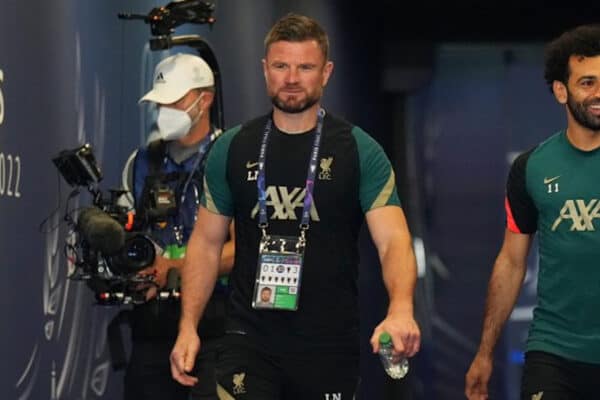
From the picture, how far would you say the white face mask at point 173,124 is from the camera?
5.89m

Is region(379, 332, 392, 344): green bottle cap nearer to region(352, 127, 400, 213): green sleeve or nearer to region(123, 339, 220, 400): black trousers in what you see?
region(352, 127, 400, 213): green sleeve

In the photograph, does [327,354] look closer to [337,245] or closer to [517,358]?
[337,245]

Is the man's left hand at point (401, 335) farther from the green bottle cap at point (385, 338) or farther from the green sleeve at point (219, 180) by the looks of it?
the green sleeve at point (219, 180)

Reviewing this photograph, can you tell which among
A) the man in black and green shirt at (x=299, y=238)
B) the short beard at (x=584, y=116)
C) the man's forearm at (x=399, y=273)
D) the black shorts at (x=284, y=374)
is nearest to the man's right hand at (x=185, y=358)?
the man in black and green shirt at (x=299, y=238)

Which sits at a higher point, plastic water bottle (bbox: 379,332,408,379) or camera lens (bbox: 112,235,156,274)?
camera lens (bbox: 112,235,156,274)

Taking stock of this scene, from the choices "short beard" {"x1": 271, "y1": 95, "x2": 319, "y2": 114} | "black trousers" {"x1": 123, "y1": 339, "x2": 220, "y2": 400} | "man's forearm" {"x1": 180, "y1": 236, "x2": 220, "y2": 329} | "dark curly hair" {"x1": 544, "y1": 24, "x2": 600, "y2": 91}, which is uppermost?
"dark curly hair" {"x1": 544, "y1": 24, "x2": 600, "y2": 91}

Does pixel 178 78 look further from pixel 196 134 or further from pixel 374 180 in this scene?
pixel 374 180

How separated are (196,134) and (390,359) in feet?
6.47

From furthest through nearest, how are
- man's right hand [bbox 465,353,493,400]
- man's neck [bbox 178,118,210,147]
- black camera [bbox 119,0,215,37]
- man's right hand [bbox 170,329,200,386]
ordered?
black camera [bbox 119,0,215,37] → man's neck [bbox 178,118,210,147] → man's right hand [bbox 465,353,493,400] → man's right hand [bbox 170,329,200,386]

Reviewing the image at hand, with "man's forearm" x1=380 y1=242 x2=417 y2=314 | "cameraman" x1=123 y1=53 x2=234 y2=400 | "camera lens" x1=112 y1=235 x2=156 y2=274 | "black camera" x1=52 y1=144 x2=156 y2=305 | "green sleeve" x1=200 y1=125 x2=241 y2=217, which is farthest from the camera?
"cameraman" x1=123 y1=53 x2=234 y2=400

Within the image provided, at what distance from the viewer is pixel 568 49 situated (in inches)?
208

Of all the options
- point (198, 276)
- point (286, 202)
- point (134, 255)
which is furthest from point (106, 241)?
point (286, 202)

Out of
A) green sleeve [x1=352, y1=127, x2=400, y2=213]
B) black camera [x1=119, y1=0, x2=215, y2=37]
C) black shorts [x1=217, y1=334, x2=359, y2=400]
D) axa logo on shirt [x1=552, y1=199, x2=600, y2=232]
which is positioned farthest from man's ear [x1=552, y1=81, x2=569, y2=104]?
black camera [x1=119, y1=0, x2=215, y2=37]

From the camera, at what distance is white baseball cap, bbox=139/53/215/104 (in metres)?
6.03
